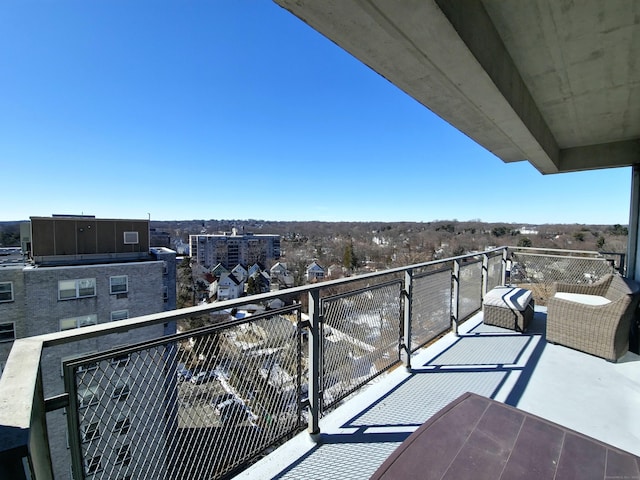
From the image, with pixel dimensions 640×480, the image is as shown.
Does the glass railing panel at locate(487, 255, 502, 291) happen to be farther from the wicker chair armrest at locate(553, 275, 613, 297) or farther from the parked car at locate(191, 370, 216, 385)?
the parked car at locate(191, 370, 216, 385)

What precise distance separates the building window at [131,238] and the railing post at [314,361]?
537 inches

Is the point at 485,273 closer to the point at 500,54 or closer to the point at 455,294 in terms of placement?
the point at 455,294

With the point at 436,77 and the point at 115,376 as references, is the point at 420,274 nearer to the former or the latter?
the point at 436,77

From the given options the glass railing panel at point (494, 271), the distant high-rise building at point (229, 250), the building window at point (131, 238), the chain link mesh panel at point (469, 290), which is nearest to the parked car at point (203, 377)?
the chain link mesh panel at point (469, 290)

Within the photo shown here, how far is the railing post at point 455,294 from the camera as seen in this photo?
12.3ft

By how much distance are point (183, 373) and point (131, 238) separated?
1372 cm

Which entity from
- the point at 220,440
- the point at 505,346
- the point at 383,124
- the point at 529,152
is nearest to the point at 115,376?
the point at 220,440

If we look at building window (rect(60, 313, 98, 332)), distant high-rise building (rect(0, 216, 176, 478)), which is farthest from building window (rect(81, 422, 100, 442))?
building window (rect(60, 313, 98, 332))

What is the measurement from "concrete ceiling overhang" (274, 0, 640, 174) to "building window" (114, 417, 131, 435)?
2.14 m

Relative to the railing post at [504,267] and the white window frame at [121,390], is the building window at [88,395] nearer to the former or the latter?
the white window frame at [121,390]

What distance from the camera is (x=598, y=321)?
119 inches

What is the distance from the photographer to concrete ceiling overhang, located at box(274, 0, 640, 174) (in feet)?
4.86

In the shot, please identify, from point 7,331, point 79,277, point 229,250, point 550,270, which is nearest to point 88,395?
point 550,270

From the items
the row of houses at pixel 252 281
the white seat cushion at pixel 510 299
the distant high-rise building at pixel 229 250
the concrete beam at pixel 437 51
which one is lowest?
the row of houses at pixel 252 281
